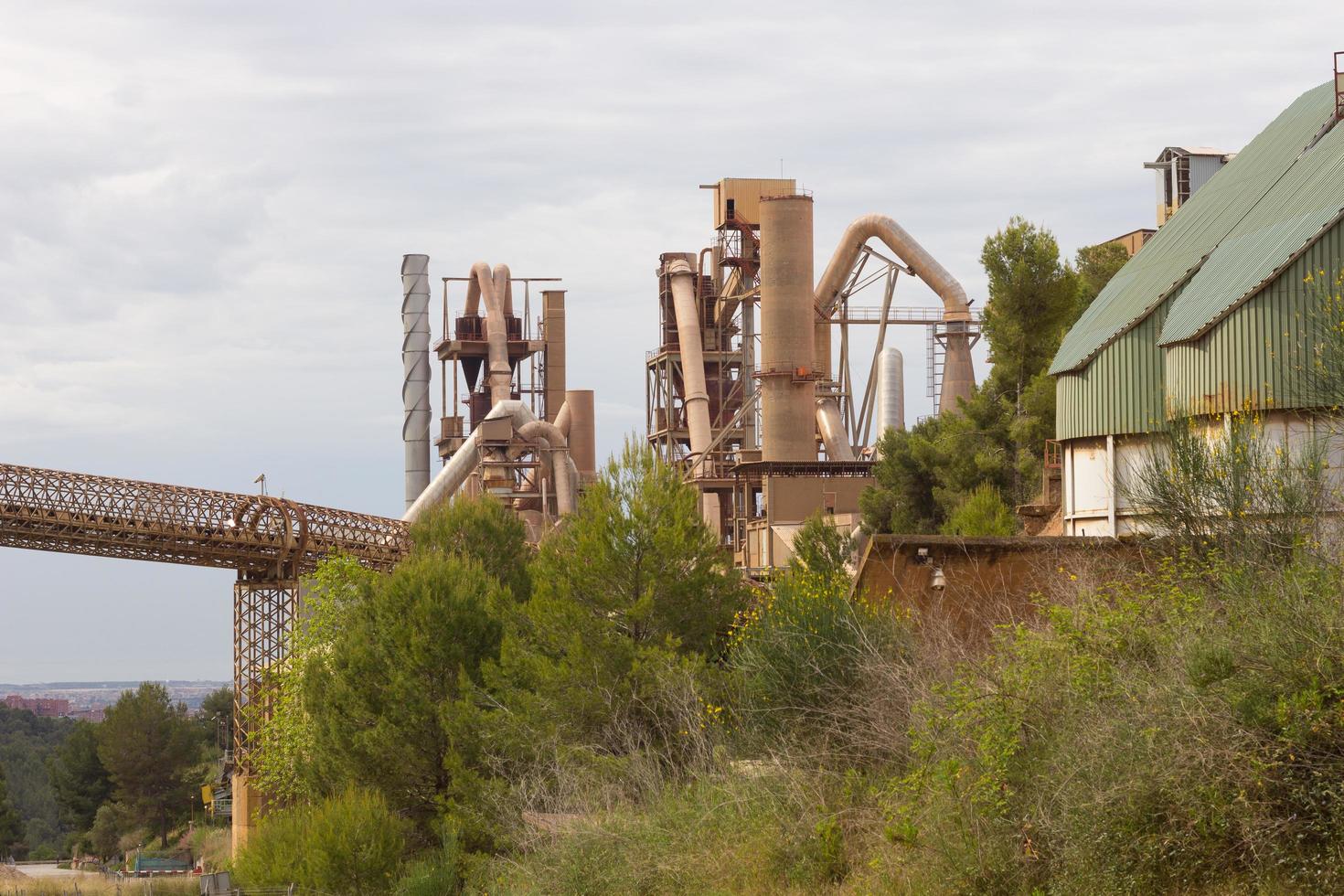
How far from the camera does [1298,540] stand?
40.4 feet

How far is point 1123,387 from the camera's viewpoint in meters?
20.7

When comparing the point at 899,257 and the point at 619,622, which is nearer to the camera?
the point at 619,622

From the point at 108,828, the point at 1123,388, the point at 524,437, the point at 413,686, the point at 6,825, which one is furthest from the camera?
the point at 6,825

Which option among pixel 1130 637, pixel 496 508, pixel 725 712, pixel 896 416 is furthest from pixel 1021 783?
pixel 896 416

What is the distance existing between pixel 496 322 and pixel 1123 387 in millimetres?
37957

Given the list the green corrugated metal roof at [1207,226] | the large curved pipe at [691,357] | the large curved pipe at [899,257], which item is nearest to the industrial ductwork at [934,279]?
the large curved pipe at [899,257]

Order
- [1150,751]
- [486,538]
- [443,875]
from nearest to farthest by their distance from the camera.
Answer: [1150,751]
[443,875]
[486,538]

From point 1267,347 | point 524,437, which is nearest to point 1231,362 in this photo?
point 1267,347

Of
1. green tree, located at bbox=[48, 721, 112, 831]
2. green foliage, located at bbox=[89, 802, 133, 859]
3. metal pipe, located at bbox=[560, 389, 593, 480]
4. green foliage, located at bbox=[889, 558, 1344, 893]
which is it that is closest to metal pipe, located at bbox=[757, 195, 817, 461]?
metal pipe, located at bbox=[560, 389, 593, 480]

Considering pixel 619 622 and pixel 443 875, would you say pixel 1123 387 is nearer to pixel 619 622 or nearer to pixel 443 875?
pixel 619 622

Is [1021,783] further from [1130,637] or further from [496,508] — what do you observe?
[496,508]

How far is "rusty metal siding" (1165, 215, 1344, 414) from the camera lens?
56.2 ft

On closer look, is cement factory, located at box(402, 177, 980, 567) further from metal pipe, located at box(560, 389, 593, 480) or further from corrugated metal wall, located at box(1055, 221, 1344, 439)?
corrugated metal wall, located at box(1055, 221, 1344, 439)

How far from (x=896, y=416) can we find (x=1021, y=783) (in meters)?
47.1
